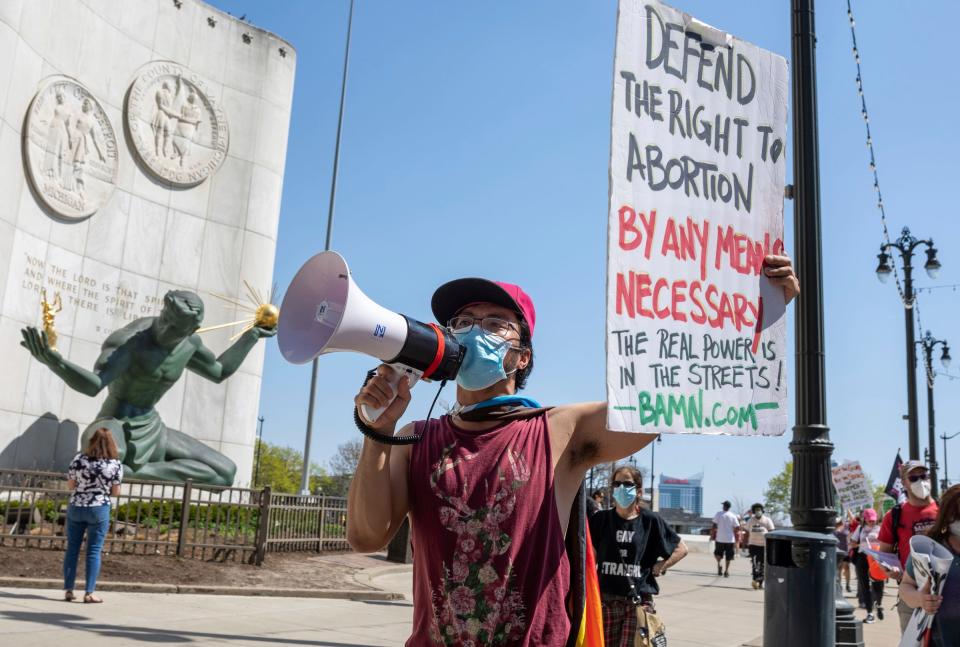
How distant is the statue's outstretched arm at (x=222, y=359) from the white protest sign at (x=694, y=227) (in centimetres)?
1690

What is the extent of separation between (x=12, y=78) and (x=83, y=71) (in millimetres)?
2398

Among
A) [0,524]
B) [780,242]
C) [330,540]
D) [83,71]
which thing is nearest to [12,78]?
[83,71]

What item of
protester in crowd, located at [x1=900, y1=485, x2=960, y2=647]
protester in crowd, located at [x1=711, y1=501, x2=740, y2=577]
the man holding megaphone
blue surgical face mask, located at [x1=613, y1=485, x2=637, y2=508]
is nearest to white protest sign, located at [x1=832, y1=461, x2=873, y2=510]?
protester in crowd, located at [x1=711, y1=501, x2=740, y2=577]

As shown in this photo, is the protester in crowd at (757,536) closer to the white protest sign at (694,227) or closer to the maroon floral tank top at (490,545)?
the white protest sign at (694,227)

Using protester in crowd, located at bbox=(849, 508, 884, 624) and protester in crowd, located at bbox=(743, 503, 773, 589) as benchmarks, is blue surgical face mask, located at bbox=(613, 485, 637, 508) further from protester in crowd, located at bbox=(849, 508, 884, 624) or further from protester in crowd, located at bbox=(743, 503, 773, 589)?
protester in crowd, located at bbox=(743, 503, 773, 589)

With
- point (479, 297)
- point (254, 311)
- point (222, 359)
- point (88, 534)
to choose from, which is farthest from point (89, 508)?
point (254, 311)

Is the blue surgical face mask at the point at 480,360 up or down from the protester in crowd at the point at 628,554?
up

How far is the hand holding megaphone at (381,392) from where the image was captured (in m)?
2.45

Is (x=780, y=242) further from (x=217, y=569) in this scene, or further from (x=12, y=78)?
(x=12, y=78)

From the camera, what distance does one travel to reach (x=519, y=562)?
239cm

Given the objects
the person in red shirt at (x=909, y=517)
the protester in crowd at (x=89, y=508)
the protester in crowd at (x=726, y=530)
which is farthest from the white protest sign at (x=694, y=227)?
the protester in crowd at (x=726, y=530)

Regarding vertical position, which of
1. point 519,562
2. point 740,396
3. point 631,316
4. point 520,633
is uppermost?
point 631,316

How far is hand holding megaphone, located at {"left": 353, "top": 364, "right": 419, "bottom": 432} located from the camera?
2.45 metres

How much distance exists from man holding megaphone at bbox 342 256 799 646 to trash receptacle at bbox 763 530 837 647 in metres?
3.00
